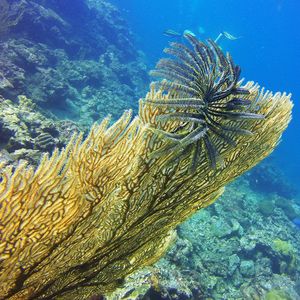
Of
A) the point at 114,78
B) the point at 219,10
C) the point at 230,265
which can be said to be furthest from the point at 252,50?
the point at 230,265

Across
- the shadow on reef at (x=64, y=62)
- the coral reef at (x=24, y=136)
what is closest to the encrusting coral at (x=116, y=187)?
the coral reef at (x=24, y=136)

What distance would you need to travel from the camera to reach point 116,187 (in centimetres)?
279

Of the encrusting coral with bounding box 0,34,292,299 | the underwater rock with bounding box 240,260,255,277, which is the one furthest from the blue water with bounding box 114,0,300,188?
the encrusting coral with bounding box 0,34,292,299

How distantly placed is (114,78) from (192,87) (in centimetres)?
1808

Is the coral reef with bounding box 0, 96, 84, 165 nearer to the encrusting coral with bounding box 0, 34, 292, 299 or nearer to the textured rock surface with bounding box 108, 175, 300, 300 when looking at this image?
the encrusting coral with bounding box 0, 34, 292, 299

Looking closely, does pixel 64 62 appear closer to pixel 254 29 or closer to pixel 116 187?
pixel 116 187

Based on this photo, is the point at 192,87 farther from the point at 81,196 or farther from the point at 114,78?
the point at 114,78

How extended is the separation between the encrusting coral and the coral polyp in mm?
12

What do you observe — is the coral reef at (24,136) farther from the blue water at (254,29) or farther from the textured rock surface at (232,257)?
the blue water at (254,29)

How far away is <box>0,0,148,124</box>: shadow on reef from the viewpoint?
12.4 meters

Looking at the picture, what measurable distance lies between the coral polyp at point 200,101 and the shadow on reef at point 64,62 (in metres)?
8.18

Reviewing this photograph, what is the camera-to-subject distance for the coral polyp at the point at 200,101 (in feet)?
7.00

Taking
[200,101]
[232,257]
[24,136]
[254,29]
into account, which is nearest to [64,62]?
[24,136]

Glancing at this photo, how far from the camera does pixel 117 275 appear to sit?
3.74 meters
